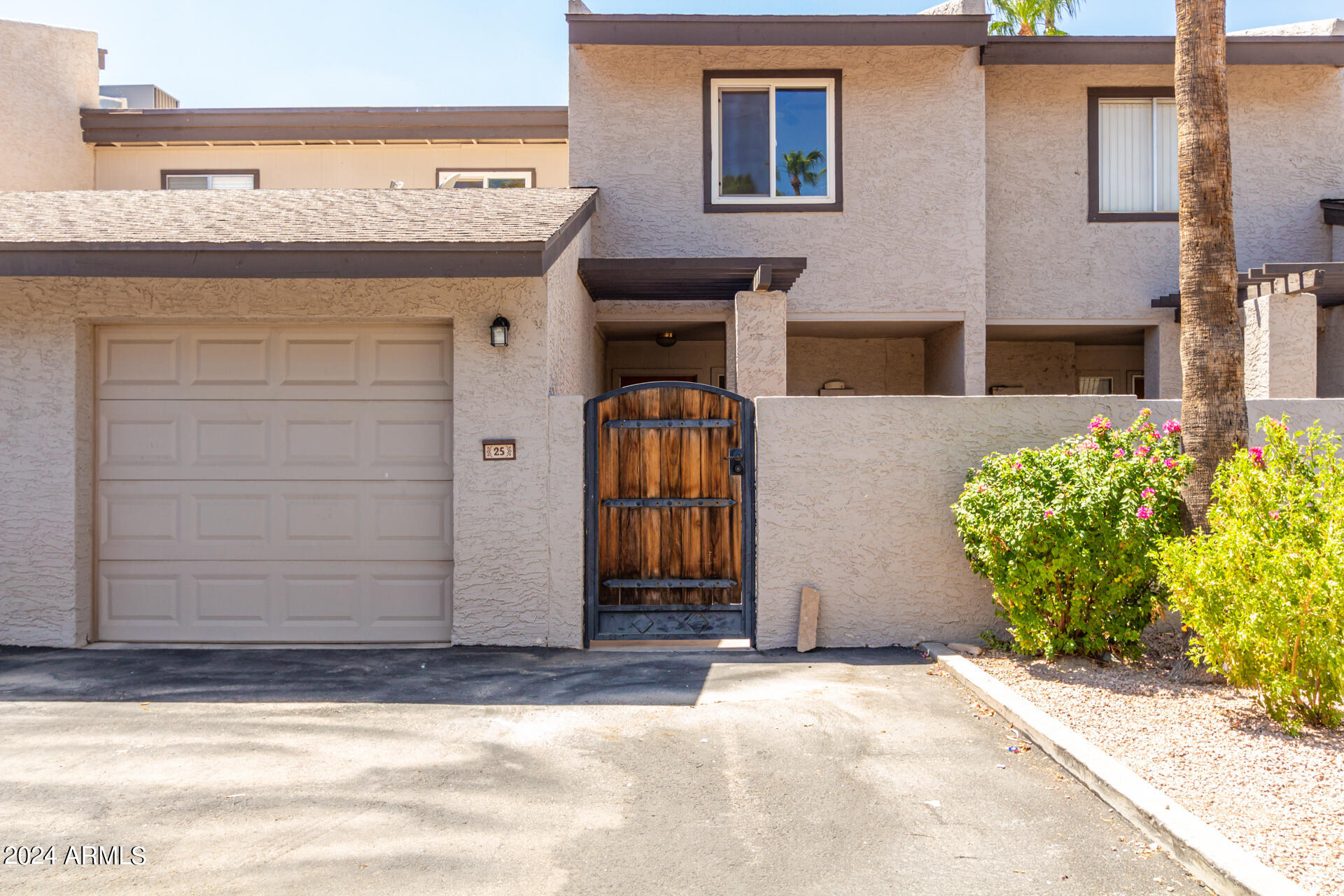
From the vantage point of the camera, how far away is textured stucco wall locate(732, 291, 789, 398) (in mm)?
9188

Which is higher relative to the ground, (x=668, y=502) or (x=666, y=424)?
(x=666, y=424)

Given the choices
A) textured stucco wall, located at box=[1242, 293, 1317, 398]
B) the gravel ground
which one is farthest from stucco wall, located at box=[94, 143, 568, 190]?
the gravel ground

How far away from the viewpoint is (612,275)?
922cm

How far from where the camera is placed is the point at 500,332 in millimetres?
7355

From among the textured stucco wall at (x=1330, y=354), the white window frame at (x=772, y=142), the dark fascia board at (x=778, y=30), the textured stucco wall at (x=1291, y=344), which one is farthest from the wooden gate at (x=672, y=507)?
the textured stucco wall at (x=1330, y=354)

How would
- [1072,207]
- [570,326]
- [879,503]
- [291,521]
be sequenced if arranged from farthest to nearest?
1. [1072,207]
2. [570,326]
3. [291,521]
4. [879,503]

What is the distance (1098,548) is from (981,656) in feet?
4.35

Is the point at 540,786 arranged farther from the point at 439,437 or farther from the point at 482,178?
the point at 482,178

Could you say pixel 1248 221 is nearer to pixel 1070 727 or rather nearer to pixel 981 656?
pixel 981 656

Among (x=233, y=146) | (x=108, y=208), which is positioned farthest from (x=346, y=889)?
(x=233, y=146)

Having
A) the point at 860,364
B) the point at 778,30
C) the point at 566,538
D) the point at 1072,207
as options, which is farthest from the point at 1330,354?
the point at 566,538

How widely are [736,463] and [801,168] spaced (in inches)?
190

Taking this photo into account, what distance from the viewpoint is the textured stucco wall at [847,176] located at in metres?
10.6

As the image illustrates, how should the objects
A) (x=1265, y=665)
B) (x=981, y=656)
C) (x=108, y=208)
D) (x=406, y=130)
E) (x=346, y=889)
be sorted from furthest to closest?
(x=406, y=130), (x=108, y=208), (x=981, y=656), (x=1265, y=665), (x=346, y=889)
